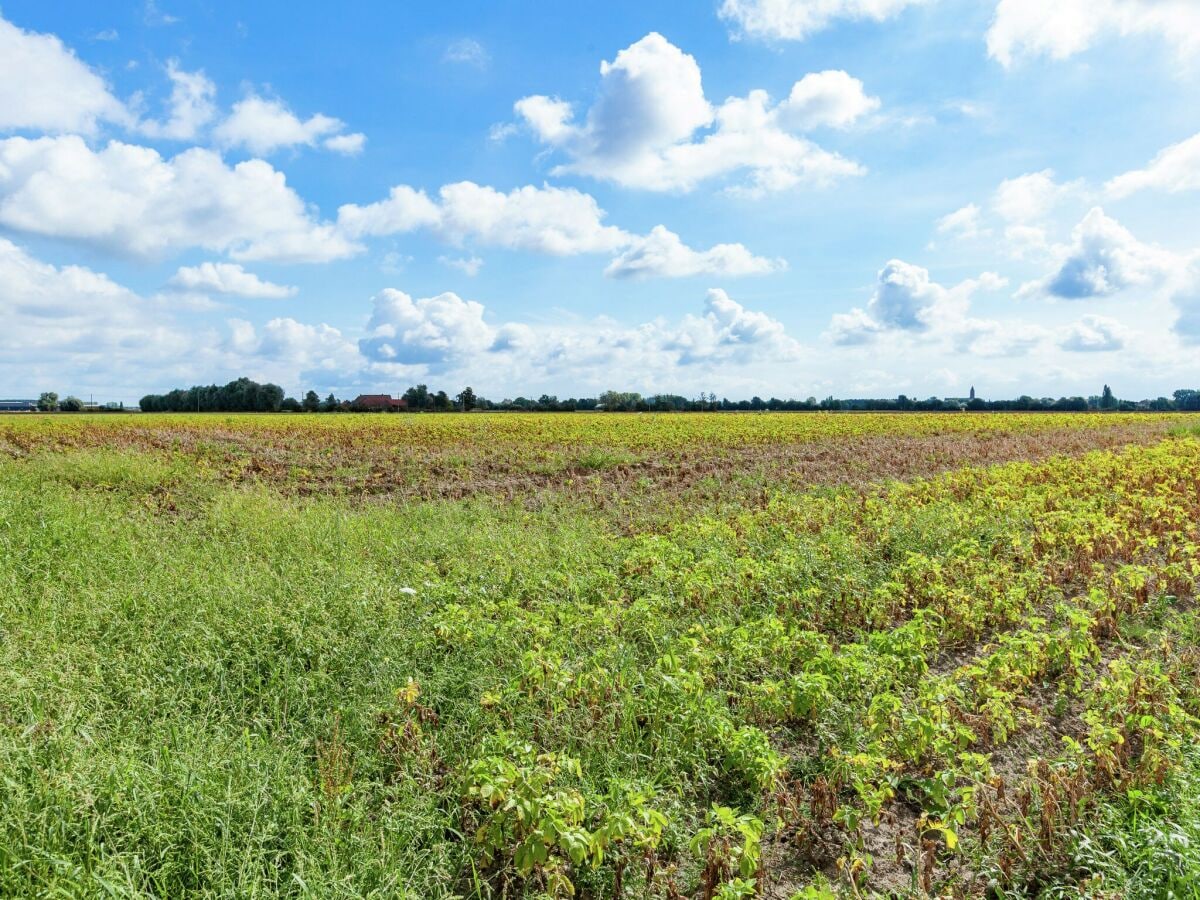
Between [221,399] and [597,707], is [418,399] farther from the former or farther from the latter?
[597,707]

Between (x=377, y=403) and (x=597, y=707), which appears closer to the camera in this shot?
(x=597, y=707)

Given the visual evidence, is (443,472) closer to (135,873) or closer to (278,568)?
(278,568)

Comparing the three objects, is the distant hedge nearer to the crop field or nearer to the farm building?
the farm building

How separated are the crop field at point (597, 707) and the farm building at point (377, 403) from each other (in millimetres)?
64339

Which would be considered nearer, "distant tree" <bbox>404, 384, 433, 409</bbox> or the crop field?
the crop field

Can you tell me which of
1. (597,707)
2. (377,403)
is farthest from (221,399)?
(597,707)

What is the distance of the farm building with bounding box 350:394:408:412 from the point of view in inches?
2851

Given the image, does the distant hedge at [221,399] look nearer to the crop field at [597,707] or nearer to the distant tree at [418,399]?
the distant tree at [418,399]

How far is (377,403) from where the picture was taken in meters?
79.9

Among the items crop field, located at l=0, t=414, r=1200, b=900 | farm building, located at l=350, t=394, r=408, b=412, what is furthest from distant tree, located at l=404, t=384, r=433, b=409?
crop field, located at l=0, t=414, r=1200, b=900

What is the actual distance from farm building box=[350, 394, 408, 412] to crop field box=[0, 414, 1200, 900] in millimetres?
64339

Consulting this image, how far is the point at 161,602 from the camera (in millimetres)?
6484

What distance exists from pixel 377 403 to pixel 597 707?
8040cm

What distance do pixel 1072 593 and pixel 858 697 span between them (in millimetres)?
4761
